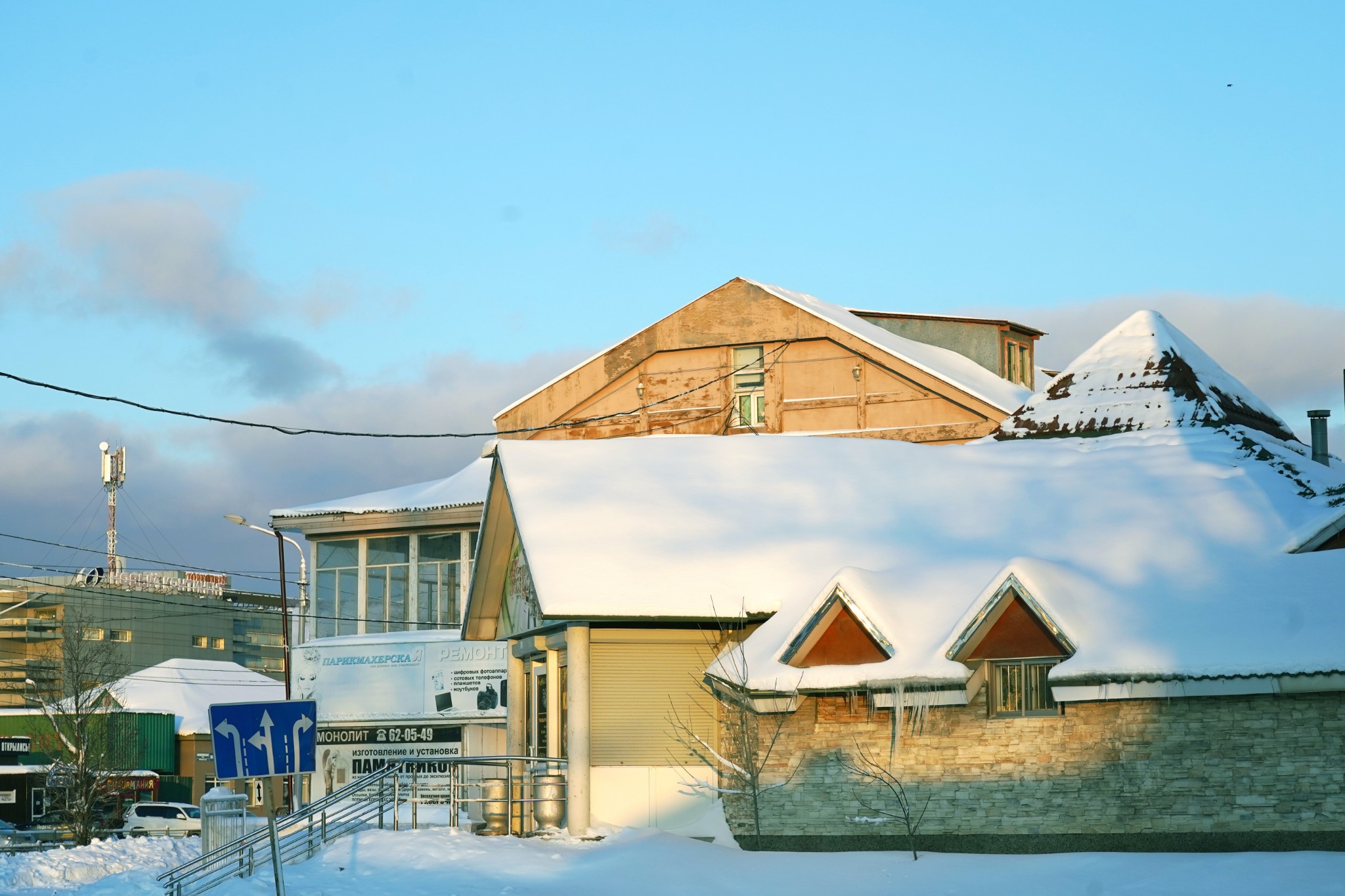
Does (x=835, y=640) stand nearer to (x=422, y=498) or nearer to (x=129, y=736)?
(x=422, y=498)

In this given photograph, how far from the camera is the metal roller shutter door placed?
2111 cm

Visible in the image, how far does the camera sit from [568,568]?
21047mm

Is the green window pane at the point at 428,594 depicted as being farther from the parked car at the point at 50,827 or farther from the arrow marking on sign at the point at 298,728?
the arrow marking on sign at the point at 298,728

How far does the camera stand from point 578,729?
2078 cm

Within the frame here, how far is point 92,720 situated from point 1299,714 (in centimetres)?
4412

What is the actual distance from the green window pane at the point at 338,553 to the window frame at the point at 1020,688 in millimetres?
26607

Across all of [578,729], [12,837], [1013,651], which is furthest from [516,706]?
[12,837]

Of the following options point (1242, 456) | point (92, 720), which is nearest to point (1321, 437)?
point (1242, 456)

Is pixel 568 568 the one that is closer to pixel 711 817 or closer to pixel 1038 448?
pixel 711 817

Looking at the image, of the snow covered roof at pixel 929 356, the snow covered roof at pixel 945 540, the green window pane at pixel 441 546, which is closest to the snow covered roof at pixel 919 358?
the snow covered roof at pixel 929 356

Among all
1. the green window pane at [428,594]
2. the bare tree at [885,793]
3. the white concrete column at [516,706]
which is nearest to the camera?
the bare tree at [885,793]

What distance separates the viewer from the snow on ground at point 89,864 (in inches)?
959

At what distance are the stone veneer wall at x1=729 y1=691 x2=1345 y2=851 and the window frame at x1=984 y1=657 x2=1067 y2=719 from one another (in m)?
0.10

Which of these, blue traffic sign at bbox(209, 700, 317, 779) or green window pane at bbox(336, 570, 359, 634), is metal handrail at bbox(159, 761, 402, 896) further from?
green window pane at bbox(336, 570, 359, 634)
